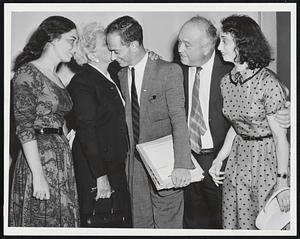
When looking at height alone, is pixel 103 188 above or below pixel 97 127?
below

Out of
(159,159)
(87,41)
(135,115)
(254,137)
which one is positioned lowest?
(159,159)

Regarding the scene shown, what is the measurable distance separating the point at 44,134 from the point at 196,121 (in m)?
0.72

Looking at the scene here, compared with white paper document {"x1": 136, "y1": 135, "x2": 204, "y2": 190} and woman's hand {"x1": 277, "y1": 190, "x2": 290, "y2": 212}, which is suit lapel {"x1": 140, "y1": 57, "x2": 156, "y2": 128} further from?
woman's hand {"x1": 277, "y1": 190, "x2": 290, "y2": 212}

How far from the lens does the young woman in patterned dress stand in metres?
2.23

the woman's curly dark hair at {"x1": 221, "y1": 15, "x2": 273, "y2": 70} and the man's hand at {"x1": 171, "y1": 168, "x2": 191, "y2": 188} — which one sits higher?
the woman's curly dark hair at {"x1": 221, "y1": 15, "x2": 273, "y2": 70}

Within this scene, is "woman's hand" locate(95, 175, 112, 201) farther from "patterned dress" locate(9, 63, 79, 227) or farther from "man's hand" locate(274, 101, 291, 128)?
"man's hand" locate(274, 101, 291, 128)

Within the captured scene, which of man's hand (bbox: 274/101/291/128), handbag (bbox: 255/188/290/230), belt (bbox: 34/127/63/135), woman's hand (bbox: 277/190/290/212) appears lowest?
handbag (bbox: 255/188/290/230)

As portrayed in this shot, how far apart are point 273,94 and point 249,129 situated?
0.64ft

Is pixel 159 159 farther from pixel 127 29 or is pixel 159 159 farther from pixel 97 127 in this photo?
pixel 127 29

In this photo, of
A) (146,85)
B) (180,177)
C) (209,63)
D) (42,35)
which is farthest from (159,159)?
(42,35)

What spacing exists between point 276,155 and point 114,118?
0.78 meters

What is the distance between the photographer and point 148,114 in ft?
7.55

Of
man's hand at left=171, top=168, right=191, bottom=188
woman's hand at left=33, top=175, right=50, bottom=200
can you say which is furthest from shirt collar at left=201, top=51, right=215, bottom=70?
woman's hand at left=33, top=175, right=50, bottom=200

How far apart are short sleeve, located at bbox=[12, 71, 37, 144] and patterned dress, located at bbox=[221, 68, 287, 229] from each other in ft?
2.99
